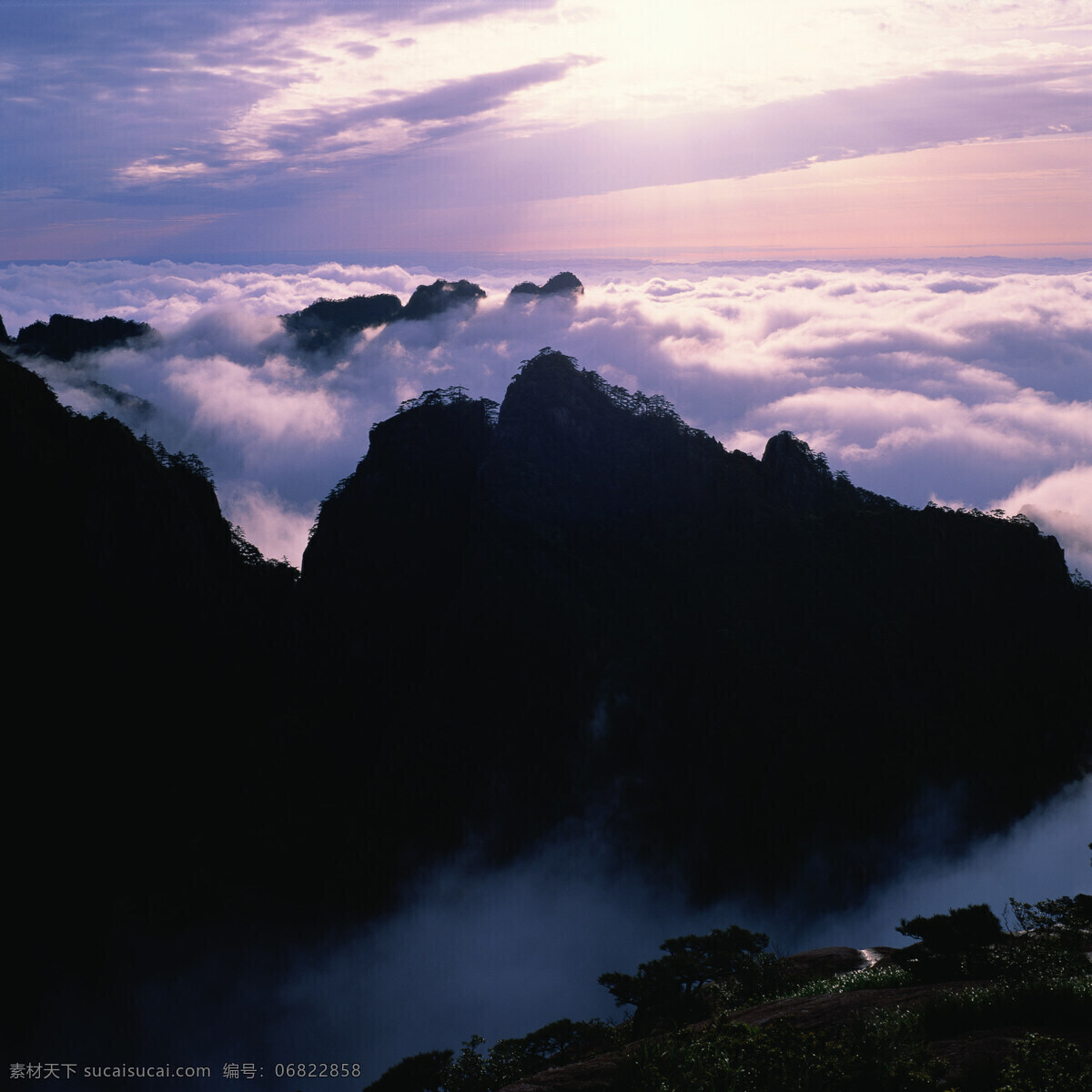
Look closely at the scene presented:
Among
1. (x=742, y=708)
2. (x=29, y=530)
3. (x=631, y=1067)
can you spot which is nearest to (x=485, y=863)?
(x=742, y=708)

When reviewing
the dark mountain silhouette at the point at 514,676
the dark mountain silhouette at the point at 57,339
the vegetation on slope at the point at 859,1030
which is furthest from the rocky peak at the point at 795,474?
the dark mountain silhouette at the point at 57,339

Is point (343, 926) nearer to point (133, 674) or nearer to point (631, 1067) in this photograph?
point (133, 674)

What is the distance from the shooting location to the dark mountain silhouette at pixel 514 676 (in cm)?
5259

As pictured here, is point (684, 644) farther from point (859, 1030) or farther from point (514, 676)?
point (859, 1030)

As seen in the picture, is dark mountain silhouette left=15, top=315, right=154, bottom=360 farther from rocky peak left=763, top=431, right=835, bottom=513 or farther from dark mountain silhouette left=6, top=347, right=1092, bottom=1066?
rocky peak left=763, top=431, right=835, bottom=513

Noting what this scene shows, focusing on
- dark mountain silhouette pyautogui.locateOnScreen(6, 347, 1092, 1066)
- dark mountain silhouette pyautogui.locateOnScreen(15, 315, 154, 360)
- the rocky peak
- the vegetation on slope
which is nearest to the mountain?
dark mountain silhouette pyautogui.locateOnScreen(6, 347, 1092, 1066)

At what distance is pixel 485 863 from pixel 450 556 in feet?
75.7

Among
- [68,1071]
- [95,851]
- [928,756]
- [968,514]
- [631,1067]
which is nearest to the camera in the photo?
[631,1067]

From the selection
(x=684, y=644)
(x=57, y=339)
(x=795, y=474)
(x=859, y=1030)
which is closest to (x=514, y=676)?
(x=684, y=644)

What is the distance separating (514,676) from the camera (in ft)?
184

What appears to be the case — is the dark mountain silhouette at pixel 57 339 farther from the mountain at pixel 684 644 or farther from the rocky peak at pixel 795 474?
the rocky peak at pixel 795 474

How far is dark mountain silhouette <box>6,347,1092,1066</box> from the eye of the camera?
52594 mm

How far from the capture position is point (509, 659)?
5628 cm

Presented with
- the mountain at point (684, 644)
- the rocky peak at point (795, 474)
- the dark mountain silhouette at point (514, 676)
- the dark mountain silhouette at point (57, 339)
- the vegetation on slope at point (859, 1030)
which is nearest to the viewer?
the vegetation on slope at point (859, 1030)
